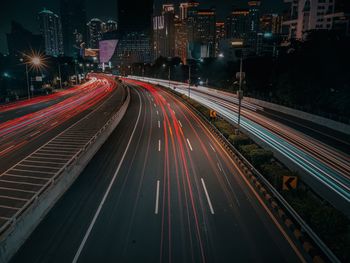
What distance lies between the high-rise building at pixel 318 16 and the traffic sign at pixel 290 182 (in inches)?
4225

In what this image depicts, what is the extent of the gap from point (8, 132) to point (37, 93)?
4819 cm

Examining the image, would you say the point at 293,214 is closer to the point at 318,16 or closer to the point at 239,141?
the point at 239,141

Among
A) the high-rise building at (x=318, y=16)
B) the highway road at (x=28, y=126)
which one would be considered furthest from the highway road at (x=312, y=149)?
the high-rise building at (x=318, y=16)

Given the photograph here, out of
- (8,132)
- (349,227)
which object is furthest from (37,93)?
(349,227)

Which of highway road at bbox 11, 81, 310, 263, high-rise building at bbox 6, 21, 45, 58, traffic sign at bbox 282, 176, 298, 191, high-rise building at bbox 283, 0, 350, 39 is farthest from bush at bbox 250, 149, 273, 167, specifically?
high-rise building at bbox 6, 21, 45, 58

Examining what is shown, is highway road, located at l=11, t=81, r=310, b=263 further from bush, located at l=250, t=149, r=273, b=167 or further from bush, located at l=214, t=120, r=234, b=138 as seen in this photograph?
bush, located at l=214, t=120, r=234, b=138

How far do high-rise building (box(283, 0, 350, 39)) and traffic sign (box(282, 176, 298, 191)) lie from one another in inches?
4225

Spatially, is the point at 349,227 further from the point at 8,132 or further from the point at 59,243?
the point at 8,132

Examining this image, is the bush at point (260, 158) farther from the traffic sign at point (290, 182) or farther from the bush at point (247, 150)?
the traffic sign at point (290, 182)

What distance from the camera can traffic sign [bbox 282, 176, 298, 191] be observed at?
14.3 metres

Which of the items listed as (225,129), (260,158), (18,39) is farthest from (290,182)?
(18,39)

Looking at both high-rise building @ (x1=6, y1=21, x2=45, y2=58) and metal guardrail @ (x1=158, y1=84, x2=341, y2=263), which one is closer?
metal guardrail @ (x1=158, y1=84, x2=341, y2=263)

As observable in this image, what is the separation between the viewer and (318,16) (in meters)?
117

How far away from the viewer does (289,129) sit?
110 feet
